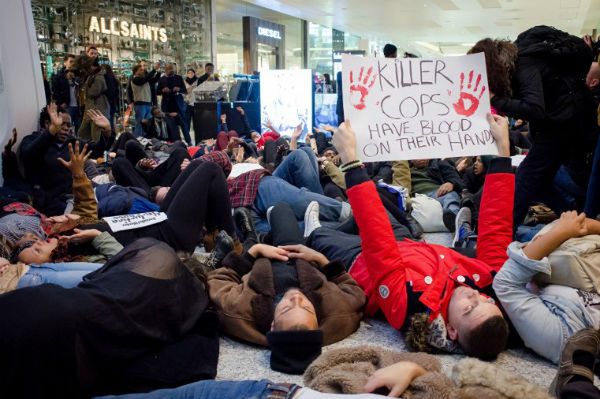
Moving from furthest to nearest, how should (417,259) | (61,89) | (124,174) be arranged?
(61,89)
(124,174)
(417,259)

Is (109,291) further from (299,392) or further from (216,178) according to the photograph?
(216,178)

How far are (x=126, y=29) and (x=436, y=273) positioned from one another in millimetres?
12836

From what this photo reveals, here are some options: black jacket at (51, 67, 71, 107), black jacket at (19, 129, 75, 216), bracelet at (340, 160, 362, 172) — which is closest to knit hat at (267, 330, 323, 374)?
bracelet at (340, 160, 362, 172)

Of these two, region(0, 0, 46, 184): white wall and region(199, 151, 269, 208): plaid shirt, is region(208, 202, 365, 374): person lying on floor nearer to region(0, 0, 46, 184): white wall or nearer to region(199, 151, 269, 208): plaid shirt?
region(199, 151, 269, 208): plaid shirt

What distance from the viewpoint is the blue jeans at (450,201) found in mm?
3821

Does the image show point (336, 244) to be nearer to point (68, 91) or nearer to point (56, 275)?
point (56, 275)

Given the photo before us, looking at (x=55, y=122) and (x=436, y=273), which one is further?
(x=55, y=122)

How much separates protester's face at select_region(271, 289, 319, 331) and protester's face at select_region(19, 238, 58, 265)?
117 centimetres

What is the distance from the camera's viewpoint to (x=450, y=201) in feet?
13.0

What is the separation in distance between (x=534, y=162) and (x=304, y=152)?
165cm

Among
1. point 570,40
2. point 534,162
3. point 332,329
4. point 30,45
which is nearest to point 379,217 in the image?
point 332,329

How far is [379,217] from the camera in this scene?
2.09 m

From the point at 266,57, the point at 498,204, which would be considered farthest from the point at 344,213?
the point at 266,57

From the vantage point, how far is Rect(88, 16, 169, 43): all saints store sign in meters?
12.3
